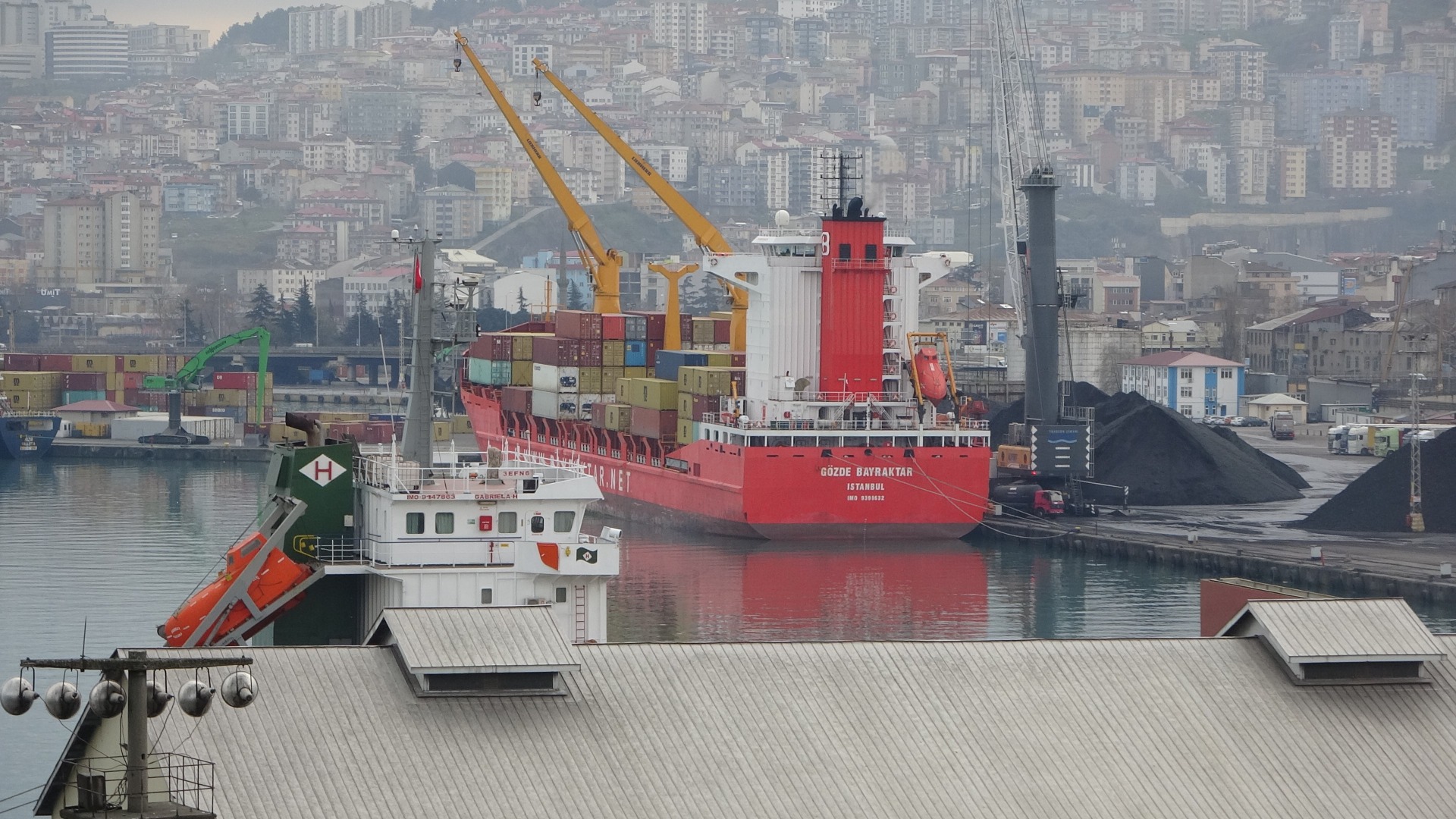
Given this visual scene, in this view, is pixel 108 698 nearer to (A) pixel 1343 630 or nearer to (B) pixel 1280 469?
(A) pixel 1343 630

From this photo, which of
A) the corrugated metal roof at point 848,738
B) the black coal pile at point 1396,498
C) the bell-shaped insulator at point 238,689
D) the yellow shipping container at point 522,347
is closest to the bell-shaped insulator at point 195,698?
the bell-shaped insulator at point 238,689

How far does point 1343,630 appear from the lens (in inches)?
707

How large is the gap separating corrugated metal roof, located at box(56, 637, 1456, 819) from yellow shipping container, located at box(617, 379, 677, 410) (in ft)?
115

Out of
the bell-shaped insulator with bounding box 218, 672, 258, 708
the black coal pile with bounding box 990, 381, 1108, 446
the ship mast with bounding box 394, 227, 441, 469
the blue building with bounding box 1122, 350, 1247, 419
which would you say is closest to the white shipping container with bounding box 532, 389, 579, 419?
the black coal pile with bounding box 990, 381, 1108, 446

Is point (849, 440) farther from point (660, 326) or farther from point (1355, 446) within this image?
point (1355, 446)

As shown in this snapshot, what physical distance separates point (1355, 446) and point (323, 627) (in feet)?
171

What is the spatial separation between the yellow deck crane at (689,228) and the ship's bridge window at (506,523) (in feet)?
88.4

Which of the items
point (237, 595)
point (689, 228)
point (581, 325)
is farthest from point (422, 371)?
point (689, 228)

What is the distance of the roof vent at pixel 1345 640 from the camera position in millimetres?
17656

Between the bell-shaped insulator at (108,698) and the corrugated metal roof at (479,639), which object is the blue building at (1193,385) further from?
the bell-shaped insulator at (108,698)

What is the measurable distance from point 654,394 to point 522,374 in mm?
8723

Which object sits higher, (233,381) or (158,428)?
(233,381)

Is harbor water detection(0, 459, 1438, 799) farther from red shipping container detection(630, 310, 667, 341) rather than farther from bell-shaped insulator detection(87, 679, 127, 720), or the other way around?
bell-shaped insulator detection(87, 679, 127, 720)

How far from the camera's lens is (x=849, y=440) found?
158ft
